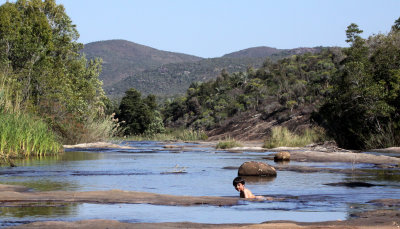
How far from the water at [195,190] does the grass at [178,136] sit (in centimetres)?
5048

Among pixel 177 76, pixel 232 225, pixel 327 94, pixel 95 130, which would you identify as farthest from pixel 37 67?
pixel 177 76

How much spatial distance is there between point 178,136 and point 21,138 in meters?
56.3

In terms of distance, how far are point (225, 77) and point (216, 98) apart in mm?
13614

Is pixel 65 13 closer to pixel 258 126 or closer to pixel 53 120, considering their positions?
pixel 53 120

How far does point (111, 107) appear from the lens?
10481 cm

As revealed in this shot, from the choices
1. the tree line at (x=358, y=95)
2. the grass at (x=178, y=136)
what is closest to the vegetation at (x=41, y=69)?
the tree line at (x=358, y=95)

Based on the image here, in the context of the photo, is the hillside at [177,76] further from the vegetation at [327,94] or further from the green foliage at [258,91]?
the green foliage at [258,91]

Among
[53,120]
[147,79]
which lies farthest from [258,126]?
[147,79]

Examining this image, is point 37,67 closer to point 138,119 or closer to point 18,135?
point 18,135

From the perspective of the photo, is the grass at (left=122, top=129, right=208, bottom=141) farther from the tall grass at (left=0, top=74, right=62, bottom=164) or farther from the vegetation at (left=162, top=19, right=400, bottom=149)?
the tall grass at (left=0, top=74, right=62, bottom=164)

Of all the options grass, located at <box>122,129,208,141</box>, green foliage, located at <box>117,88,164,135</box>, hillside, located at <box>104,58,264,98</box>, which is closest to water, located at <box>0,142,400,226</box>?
grass, located at <box>122,129,208,141</box>

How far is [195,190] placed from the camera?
18469 mm

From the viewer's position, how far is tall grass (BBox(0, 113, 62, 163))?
2748cm

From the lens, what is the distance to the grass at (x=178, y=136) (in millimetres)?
79944
